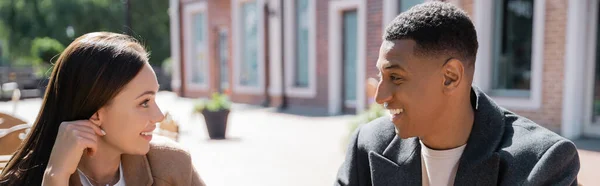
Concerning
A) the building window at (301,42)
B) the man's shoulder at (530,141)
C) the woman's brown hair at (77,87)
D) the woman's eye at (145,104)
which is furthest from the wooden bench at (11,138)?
the building window at (301,42)

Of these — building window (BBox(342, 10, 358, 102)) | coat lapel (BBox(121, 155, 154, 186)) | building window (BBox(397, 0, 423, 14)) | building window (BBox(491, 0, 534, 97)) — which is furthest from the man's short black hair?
building window (BBox(342, 10, 358, 102))

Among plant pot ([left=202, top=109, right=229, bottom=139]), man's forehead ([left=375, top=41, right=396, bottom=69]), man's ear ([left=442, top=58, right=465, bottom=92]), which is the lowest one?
plant pot ([left=202, top=109, right=229, bottom=139])

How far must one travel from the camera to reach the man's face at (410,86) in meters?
1.53

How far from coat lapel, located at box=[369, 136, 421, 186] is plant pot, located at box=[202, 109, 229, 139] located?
634 centimetres

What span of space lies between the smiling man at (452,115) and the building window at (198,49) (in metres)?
15.7

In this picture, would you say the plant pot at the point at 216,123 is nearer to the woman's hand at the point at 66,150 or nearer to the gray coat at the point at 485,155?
the gray coat at the point at 485,155

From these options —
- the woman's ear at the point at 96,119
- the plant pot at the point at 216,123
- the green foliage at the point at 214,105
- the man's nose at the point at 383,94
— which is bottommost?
the plant pot at the point at 216,123

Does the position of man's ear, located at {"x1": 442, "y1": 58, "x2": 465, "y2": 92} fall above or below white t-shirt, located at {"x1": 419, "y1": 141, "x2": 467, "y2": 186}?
above

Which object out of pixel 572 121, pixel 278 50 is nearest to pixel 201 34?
pixel 278 50

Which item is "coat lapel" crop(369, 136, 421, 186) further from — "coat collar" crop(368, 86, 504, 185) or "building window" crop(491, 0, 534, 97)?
"building window" crop(491, 0, 534, 97)

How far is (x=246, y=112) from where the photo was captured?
40.1 feet

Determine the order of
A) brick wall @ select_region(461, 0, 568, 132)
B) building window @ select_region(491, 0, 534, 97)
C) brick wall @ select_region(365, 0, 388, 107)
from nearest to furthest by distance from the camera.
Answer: brick wall @ select_region(461, 0, 568, 132), building window @ select_region(491, 0, 534, 97), brick wall @ select_region(365, 0, 388, 107)

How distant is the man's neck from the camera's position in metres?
1.60

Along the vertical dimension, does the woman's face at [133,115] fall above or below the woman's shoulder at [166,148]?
above
